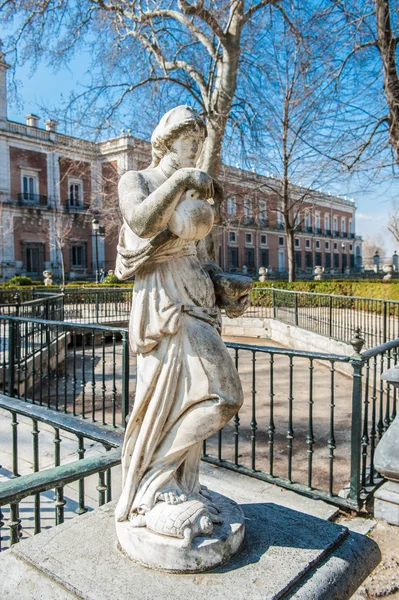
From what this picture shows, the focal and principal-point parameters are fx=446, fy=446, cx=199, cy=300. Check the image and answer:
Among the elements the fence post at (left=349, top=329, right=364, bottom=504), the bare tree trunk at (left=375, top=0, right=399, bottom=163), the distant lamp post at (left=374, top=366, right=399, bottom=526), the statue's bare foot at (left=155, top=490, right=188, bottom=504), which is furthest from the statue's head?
the bare tree trunk at (left=375, top=0, right=399, bottom=163)

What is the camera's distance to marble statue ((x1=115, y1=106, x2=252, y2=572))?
5.32 ft

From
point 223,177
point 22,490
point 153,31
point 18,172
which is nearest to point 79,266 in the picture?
point 18,172

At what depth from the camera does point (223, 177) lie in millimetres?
19125

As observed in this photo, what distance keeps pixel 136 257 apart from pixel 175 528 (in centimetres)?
100

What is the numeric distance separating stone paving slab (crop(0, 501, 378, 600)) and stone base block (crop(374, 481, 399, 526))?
64.9 inches

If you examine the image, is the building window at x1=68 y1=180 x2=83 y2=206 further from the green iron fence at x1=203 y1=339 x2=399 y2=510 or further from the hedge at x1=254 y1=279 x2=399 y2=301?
the green iron fence at x1=203 y1=339 x2=399 y2=510

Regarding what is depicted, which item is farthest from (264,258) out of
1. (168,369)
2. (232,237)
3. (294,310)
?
(168,369)

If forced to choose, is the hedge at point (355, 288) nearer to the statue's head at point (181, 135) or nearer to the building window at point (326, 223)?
the statue's head at point (181, 135)

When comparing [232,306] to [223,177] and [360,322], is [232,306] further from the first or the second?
[223,177]

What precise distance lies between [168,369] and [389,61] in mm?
10576

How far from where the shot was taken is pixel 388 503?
3.50 metres

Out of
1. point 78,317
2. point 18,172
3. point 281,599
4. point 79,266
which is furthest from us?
point 79,266

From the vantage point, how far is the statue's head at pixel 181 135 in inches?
67.1

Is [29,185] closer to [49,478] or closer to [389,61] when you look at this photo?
[389,61]
